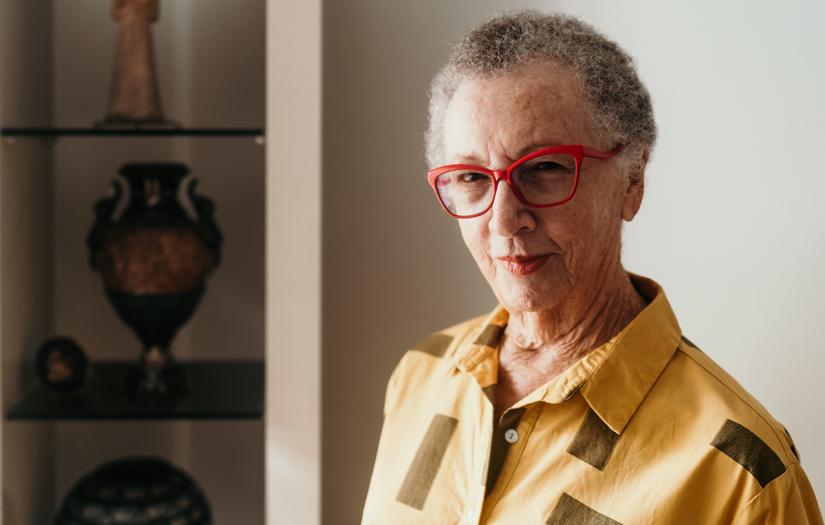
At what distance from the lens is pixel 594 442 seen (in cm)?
117

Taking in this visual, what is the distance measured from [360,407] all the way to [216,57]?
861 millimetres

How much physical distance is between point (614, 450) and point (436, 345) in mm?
541

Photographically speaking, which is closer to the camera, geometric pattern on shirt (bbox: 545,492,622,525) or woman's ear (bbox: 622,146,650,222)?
geometric pattern on shirt (bbox: 545,492,622,525)

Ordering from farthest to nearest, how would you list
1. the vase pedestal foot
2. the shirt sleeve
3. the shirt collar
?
1. the vase pedestal foot
2. the shirt collar
3. the shirt sleeve

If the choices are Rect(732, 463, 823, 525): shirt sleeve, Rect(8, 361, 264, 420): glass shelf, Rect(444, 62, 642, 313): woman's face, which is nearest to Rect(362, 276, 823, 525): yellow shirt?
Rect(732, 463, 823, 525): shirt sleeve

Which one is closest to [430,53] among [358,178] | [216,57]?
[358,178]

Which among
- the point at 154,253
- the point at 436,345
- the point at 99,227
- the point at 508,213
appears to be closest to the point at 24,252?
the point at 99,227

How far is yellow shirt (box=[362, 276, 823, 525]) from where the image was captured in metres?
1.09

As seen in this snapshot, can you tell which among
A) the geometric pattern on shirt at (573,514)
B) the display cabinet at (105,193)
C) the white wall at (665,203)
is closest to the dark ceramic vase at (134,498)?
the display cabinet at (105,193)

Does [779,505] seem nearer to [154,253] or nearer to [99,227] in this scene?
[154,253]

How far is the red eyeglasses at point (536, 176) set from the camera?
1.18m

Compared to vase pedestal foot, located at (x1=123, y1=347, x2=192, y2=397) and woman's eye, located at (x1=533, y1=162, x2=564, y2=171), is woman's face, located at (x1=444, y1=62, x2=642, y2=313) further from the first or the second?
vase pedestal foot, located at (x1=123, y1=347, x2=192, y2=397)

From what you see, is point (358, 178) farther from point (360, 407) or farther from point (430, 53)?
point (360, 407)

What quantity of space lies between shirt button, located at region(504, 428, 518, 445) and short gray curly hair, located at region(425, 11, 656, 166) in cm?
42
